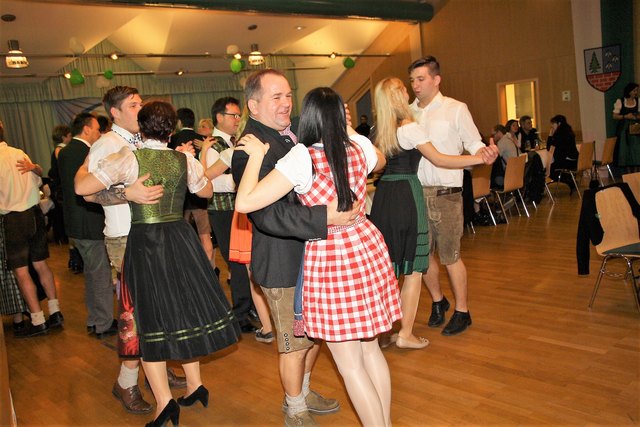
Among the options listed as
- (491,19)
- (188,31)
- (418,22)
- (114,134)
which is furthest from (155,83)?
(114,134)

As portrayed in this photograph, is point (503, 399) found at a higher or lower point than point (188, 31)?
lower

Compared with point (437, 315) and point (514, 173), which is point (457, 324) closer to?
point (437, 315)

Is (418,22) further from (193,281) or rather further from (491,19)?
(193,281)

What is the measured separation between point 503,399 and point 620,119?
762 cm

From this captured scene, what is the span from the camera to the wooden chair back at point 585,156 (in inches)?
336

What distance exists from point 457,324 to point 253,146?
7.20ft

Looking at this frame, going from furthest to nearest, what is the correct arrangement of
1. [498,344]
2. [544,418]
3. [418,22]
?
[418,22]
[498,344]
[544,418]

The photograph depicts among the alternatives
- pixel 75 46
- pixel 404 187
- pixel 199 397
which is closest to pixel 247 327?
pixel 199 397

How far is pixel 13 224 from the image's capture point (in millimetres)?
4566

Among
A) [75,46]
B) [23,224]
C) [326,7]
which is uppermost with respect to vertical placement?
[326,7]

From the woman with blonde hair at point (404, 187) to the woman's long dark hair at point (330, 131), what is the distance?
123 centimetres

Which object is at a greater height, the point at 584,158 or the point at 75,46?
the point at 75,46

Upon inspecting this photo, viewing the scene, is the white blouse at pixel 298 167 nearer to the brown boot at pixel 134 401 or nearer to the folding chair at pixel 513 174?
the brown boot at pixel 134 401

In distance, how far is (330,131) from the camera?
2.01 m
